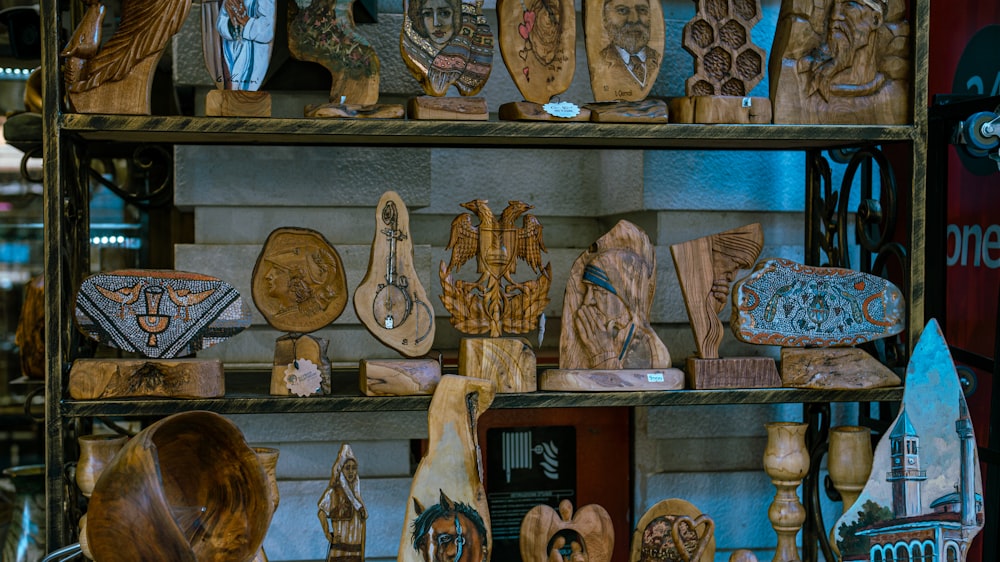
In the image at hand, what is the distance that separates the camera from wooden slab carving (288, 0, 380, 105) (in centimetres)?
Answer: 223

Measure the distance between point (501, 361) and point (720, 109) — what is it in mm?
721

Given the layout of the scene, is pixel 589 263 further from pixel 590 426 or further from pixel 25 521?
pixel 25 521

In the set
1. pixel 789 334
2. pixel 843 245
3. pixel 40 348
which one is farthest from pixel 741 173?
pixel 40 348

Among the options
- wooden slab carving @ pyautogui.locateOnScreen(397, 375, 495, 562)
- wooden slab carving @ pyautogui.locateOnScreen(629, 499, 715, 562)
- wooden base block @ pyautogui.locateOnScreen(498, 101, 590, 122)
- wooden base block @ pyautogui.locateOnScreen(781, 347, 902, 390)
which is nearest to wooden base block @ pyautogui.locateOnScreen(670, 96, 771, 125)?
wooden base block @ pyautogui.locateOnScreen(498, 101, 590, 122)

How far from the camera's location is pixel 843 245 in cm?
261

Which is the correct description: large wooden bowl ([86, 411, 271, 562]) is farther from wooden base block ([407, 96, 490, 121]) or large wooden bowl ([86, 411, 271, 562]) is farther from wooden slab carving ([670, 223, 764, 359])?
wooden slab carving ([670, 223, 764, 359])

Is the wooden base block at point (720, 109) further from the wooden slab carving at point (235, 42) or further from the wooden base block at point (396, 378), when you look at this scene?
the wooden slab carving at point (235, 42)

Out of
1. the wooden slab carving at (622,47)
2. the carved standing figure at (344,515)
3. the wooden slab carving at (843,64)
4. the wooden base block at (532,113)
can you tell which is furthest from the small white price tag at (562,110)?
the carved standing figure at (344,515)

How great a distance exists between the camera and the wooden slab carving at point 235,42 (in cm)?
217

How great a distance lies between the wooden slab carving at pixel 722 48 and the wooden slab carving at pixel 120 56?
1107mm

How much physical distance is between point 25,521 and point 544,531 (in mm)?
1763

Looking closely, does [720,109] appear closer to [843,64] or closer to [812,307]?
[843,64]

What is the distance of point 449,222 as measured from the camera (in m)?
2.81

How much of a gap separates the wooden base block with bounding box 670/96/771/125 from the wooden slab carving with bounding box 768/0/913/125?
8 cm
